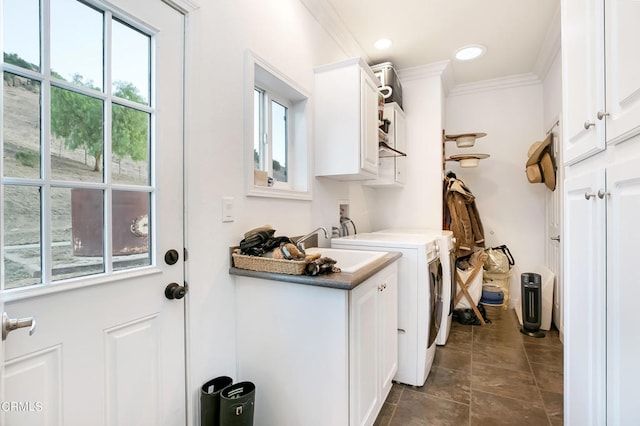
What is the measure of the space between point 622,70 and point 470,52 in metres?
2.66

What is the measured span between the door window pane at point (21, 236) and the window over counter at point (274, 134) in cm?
85

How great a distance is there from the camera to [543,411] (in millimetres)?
1766

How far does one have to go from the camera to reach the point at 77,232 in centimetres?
96

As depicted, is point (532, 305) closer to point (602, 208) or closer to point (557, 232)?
point (557, 232)

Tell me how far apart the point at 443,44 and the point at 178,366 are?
129 inches

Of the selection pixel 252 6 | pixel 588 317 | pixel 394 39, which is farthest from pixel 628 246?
pixel 394 39

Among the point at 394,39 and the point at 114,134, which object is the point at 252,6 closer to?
the point at 114,134

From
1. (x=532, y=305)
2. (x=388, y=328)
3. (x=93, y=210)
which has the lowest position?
(x=532, y=305)

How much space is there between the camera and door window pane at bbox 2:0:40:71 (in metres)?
0.82

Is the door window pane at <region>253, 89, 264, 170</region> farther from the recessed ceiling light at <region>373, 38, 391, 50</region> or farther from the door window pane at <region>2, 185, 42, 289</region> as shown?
the recessed ceiling light at <region>373, 38, 391, 50</region>

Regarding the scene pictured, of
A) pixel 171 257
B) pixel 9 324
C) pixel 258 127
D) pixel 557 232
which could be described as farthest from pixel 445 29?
pixel 9 324

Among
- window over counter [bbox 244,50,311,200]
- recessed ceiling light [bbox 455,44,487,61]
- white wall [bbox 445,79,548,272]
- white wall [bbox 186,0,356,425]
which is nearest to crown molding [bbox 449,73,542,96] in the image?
white wall [bbox 445,79,548,272]

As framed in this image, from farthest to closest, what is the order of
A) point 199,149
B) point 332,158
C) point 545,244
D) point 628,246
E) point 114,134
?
point 545,244
point 332,158
point 199,149
point 114,134
point 628,246

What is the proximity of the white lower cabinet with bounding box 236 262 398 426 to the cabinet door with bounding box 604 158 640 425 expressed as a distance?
820 mm
